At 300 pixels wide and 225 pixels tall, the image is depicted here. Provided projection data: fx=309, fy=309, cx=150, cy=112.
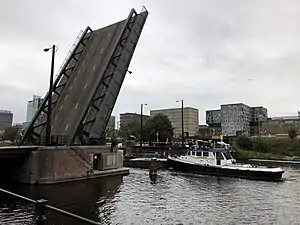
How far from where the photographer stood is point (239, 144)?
166 feet

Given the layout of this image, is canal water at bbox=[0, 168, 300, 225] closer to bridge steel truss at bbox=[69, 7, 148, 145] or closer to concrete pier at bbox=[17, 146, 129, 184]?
concrete pier at bbox=[17, 146, 129, 184]

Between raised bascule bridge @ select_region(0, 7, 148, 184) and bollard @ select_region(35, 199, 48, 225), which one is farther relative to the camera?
raised bascule bridge @ select_region(0, 7, 148, 184)

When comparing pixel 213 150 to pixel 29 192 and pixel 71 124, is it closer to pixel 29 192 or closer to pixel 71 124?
pixel 71 124

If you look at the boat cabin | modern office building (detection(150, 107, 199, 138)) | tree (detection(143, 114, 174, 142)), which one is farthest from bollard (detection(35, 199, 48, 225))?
modern office building (detection(150, 107, 199, 138))

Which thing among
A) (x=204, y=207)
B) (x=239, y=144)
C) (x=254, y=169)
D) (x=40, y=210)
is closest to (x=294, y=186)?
(x=254, y=169)

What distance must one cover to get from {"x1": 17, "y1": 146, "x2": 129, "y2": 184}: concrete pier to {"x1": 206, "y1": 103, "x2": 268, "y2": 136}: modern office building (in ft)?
263

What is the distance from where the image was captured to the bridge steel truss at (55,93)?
76.1 ft

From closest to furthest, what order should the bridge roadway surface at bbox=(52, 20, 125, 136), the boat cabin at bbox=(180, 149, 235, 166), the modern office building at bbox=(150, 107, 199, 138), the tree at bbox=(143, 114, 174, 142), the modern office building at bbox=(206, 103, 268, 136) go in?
the bridge roadway surface at bbox=(52, 20, 125, 136), the boat cabin at bbox=(180, 149, 235, 166), the tree at bbox=(143, 114, 174, 142), the modern office building at bbox=(150, 107, 199, 138), the modern office building at bbox=(206, 103, 268, 136)

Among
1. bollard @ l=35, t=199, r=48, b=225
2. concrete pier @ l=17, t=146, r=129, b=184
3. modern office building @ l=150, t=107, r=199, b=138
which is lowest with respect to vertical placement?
concrete pier @ l=17, t=146, r=129, b=184

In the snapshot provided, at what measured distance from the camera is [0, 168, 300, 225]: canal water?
10911 mm

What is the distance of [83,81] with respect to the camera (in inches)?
959

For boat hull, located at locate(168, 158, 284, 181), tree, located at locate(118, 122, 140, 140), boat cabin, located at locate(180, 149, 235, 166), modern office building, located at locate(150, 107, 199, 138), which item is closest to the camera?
boat hull, located at locate(168, 158, 284, 181)

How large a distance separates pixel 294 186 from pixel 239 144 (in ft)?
104

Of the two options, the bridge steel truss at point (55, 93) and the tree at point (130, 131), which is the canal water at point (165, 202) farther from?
the tree at point (130, 131)
